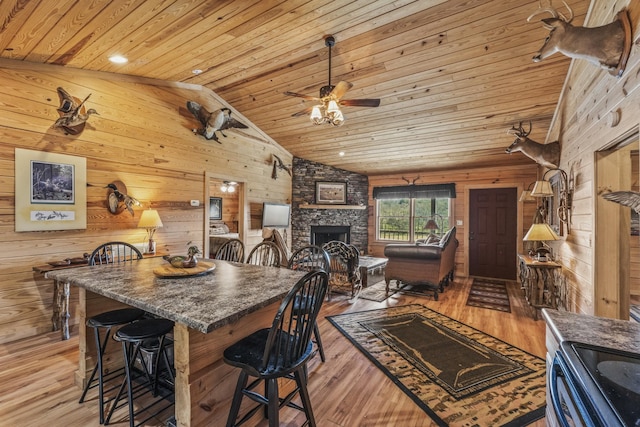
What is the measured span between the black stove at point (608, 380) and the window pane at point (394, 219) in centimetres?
658

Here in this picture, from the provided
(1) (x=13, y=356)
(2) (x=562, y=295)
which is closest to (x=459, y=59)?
(2) (x=562, y=295)

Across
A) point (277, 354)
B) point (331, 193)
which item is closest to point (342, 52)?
point (277, 354)

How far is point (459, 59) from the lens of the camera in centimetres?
322

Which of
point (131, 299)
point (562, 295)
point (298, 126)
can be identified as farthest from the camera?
point (298, 126)

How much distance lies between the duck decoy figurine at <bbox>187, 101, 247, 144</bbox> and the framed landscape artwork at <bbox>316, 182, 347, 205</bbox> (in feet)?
9.43

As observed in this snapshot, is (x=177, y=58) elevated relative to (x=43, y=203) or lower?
elevated

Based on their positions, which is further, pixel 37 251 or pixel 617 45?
pixel 37 251

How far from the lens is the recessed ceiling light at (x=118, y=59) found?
123 inches

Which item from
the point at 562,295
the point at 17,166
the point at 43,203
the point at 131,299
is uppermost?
the point at 17,166

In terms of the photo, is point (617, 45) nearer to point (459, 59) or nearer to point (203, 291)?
point (459, 59)

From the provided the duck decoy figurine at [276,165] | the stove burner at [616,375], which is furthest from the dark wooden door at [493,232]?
the stove burner at [616,375]

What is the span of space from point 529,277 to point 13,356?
5.71 meters

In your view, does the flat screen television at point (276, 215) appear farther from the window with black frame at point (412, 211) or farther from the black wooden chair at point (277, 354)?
the black wooden chair at point (277, 354)

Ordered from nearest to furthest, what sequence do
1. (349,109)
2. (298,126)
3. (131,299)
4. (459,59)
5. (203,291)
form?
(131,299) → (203,291) → (459,59) → (349,109) → (298,126)
